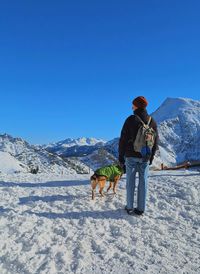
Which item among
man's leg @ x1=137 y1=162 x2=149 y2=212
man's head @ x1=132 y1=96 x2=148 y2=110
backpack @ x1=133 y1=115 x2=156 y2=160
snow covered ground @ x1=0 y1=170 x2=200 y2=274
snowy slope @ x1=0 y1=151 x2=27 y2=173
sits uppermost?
snowy slope @ x1=0 y1=151 x2=27 y2=173

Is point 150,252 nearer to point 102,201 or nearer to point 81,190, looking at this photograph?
point 102,201

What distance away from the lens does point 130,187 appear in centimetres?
1109

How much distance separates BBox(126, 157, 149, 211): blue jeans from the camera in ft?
36.1

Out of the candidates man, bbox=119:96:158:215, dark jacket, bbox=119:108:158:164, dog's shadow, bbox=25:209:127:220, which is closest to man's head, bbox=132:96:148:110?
man, bbox=119:96:158:215

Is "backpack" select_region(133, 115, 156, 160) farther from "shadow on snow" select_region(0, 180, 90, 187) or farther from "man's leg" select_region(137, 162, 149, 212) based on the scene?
"shadow on snow" select_region(0, 180, 90, 187)

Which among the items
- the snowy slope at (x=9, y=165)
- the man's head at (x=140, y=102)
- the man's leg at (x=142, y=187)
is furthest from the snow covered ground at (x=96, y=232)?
the snowy slope at (x=9, y=165)

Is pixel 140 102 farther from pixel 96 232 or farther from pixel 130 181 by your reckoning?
pixel 96 232

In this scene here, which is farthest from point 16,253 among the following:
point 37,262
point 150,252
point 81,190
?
point 81,190

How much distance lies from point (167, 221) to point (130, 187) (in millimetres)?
1286

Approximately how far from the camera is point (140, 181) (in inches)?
438

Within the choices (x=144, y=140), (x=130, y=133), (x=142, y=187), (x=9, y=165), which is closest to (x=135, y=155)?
(x=144, y=140)

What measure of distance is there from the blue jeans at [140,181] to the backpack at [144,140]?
0.26m

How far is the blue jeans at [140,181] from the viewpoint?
11000 millimetres

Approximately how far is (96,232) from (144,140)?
2.72m
